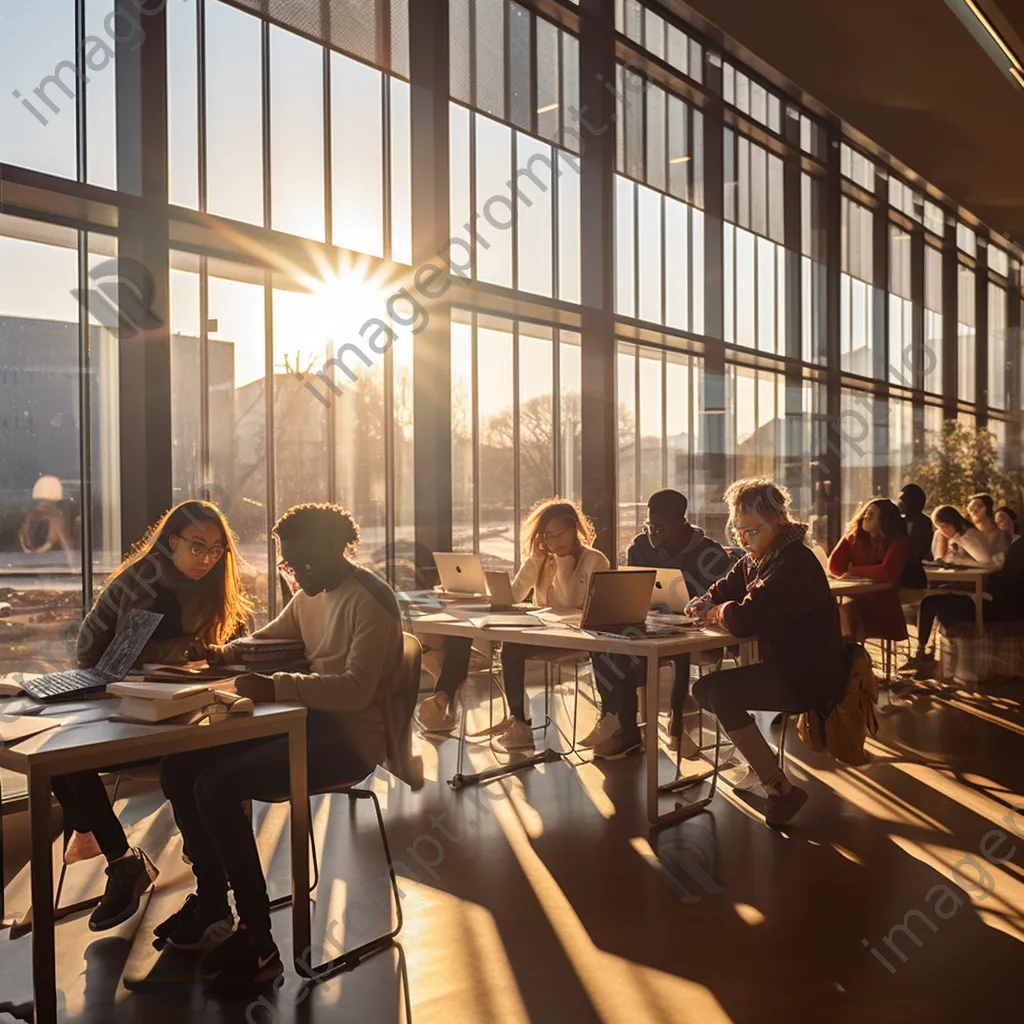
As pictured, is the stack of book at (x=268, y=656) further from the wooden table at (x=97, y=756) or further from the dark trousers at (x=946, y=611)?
the dark trousers at (x=946, y=611)

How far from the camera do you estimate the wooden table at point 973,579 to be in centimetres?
782

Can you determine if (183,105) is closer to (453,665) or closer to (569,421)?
(453,665)

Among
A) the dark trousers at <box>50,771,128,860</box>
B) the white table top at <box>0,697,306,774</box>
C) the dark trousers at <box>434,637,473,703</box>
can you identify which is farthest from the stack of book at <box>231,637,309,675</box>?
the dark trousers at <box>434,637,473,703</box>

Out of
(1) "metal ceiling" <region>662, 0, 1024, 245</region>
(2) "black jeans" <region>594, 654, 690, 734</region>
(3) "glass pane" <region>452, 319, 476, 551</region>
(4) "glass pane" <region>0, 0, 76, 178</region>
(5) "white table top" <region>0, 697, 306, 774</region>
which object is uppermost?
(4) "glass pane" <region>0, 0, 76, 178</region>

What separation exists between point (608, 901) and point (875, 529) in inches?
175

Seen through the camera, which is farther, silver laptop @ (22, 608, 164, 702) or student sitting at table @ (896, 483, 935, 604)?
student sitting at table @ (896, 483, 935, 604)

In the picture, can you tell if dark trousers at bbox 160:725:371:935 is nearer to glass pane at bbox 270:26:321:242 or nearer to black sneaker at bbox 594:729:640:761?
black sneaker at bbox 594:729:640:761

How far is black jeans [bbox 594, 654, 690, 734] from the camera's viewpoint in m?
5.49

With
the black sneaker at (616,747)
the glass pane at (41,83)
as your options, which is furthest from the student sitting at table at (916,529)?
the glass pane at (41,83)

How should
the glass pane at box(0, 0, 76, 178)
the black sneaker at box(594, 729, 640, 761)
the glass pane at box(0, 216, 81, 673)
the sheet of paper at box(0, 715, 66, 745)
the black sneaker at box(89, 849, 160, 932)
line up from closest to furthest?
the sheet of paper at box(0, 715, 66, 745) → the black sneaker at box(89, 849, 160, 932) → the glass pane at box(0, 0, 76, 178) → the glass pane at box(0, 216, 81, 673) → the black sneaker at box(594, 729, 640, 761)

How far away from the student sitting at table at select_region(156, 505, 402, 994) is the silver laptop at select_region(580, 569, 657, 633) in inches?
62.1

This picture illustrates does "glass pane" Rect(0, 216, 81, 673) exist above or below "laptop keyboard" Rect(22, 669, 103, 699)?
above

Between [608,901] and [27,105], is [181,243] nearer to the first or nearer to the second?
[27,105]

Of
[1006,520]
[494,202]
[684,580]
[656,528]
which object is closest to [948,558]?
[1006,520]
